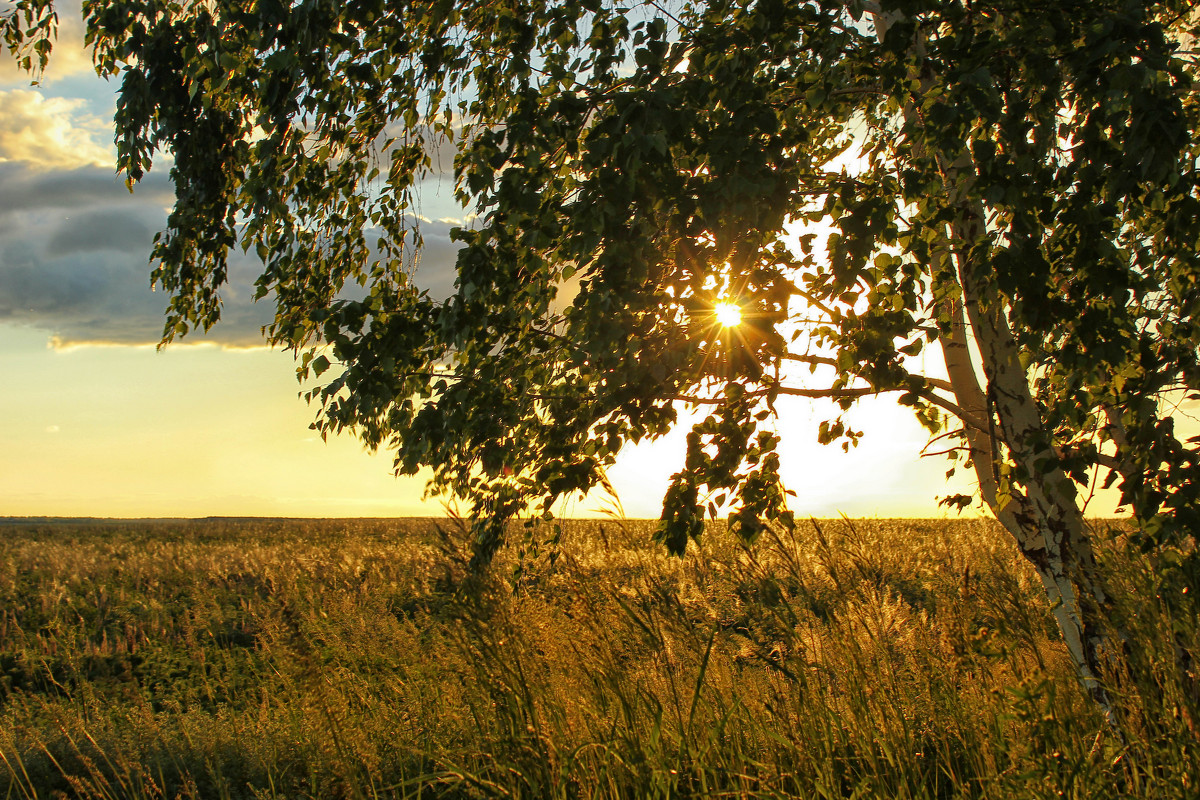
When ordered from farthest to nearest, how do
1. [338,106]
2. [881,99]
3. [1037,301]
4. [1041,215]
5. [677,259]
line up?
[881,99] < [338,106] < [677,259] < [1041,215] < [1037,301]

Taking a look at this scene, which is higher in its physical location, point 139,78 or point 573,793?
point 139,78

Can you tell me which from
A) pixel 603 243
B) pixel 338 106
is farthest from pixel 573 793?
pixel 338 106

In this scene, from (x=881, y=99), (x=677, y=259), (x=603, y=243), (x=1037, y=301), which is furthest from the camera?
(x=881, y=99)

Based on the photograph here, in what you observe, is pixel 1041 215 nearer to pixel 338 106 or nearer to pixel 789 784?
pixel 789 784

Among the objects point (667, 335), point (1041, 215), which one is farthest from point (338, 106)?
point (1041, 215)

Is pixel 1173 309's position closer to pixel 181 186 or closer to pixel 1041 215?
pixel 1041 215

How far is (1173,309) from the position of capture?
3.67 meters

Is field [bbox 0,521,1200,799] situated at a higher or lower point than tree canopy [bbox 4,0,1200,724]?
lower

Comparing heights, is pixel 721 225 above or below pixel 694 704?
above

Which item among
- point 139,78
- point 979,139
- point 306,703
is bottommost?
point 306,703

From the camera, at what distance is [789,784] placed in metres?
3.12

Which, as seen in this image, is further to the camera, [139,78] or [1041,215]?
[139,78]

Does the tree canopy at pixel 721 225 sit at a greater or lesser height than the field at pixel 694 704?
greater

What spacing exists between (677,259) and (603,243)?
41 cm
